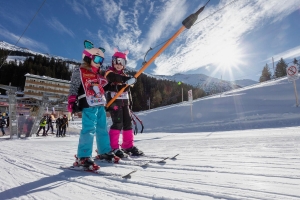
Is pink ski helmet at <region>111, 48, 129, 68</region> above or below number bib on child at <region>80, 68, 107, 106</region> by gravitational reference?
above

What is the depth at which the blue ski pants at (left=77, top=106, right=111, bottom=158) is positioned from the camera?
251cm

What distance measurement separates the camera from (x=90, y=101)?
8.75 feet

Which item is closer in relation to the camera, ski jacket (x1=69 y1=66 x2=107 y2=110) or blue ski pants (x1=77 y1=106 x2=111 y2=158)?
blue ski pants (x1=77 y1=106 x2=111 y2=158)

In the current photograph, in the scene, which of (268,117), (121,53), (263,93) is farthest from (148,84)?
(121,53)

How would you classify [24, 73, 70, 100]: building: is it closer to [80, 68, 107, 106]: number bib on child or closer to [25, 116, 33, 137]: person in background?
Result: [25, 116, 33, 137]: person in background

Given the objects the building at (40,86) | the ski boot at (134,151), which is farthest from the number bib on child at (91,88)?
the building at (40,86)

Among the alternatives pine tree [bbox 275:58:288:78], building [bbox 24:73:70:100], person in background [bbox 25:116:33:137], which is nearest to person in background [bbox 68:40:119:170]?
person in background [bbox 25:116:33:137]

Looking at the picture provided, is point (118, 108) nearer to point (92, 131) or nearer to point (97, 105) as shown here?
point (97, 105)

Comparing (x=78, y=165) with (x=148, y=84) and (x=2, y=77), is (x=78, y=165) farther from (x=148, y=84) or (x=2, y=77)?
(x=148, y=84)

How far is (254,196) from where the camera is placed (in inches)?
50.6

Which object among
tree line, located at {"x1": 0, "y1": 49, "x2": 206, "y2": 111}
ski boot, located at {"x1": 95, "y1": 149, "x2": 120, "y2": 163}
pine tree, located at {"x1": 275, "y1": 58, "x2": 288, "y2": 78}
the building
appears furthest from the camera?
tree line, located at {"x1": 0, "y1": 49, "x2": 206, "y2": 111}

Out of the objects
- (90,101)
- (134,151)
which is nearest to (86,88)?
(90,101)

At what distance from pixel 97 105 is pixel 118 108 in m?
0.62

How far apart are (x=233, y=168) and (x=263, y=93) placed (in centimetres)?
1714
